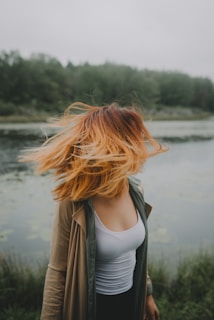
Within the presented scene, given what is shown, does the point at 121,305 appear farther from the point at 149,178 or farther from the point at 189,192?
the point at 149,178

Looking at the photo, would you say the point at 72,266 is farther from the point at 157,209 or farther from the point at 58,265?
the point at 157,209

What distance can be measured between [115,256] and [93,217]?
0.81 feet

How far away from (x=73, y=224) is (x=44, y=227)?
4.55 metres

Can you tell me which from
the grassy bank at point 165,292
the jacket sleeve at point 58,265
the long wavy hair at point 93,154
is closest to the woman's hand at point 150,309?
the jacket sleeve at point 58,265

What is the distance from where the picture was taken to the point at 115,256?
139 cm

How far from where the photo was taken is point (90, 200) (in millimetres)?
1350

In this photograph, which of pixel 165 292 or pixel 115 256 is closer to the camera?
pixel 115 256

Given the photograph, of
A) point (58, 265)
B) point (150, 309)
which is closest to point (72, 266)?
point (58, 265)

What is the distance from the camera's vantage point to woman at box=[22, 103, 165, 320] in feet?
4.31

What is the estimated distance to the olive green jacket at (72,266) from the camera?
1304 millimetres

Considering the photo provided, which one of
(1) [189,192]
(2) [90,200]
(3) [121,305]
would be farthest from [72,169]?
(1) [189,192]

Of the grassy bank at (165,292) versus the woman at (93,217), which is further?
the grassy bank at (165,292)

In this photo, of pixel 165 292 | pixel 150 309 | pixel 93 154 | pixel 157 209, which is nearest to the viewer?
pixel 93 154

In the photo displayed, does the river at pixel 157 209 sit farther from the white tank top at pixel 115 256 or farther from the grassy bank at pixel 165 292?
the white tank top at pixel 115 256
